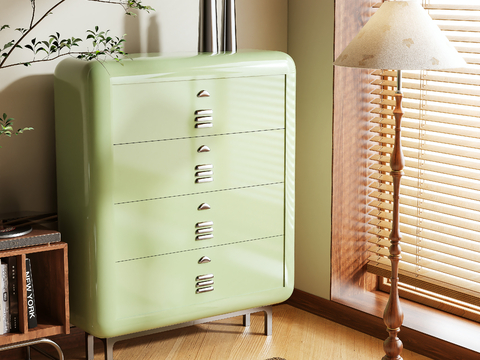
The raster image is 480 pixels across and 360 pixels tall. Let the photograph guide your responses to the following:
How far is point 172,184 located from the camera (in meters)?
2.39

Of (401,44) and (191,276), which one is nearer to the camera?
(401,44)

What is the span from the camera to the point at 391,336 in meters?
2.22

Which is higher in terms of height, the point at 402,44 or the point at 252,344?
the point at 402,44

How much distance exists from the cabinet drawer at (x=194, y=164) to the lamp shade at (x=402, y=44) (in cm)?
66

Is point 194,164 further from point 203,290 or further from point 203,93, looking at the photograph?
point 203,290

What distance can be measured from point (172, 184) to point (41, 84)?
667 mm

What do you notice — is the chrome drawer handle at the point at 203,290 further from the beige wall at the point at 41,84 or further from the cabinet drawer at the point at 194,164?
the beige wall at the point at 41,84

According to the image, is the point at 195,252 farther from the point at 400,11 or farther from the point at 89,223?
the point at 400,11

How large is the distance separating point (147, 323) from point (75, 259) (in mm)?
360

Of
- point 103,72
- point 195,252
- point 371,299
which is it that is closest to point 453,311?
point 371,299

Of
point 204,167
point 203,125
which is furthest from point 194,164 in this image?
point 203,125

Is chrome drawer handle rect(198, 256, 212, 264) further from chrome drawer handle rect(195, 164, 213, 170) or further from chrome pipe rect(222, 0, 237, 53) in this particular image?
chrome pipe rect(222, 0, 237, 53)

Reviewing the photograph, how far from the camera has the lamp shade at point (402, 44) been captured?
1.90 meters

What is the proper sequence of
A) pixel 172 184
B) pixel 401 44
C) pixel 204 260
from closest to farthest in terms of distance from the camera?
pixel 401 44
pixel 172 184
pixel 204 260
